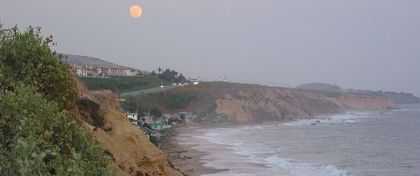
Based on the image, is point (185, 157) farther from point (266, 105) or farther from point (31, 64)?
point (266, 105)

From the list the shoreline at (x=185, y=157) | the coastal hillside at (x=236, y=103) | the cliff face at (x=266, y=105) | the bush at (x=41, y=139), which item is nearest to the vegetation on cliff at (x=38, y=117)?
the bush at (x=41, y=139)

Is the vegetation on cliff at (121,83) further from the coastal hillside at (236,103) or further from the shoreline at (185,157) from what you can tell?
the shoreline at (185,157)

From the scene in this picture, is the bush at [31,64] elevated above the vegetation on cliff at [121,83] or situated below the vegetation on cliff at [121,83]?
below

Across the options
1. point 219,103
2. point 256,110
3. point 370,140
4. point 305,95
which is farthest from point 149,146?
point 305,95

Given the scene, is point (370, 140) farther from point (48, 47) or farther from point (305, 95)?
point (305, 95)

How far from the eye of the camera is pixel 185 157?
52750 mm

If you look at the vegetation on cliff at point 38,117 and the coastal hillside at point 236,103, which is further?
the coastal hillside at point 236,103

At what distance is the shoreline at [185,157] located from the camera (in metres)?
42.9

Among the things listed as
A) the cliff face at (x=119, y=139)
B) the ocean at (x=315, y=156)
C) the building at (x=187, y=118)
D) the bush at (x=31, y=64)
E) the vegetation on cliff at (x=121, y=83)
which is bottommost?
the ocean at (x=315, y=156)

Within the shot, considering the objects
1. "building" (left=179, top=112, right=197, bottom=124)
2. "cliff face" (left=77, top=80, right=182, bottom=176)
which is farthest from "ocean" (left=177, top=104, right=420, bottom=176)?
"building" (left=179, top=112, right=197, bottom=124)

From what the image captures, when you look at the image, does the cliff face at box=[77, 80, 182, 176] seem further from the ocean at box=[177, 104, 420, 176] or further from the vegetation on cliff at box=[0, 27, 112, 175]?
the ocean at box=[177, 104, 420, 176]

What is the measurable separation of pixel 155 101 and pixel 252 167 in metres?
74.5

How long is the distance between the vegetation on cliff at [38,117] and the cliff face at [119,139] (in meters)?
3.71

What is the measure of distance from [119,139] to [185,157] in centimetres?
3538
